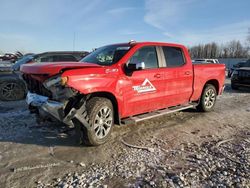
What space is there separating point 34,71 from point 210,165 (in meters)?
3.23

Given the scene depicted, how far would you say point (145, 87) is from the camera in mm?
5309

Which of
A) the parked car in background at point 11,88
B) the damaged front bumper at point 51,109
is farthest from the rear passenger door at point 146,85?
the parked car in background at point 11,88

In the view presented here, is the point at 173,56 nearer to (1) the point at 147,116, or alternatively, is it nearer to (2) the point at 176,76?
(2) the point at 176,76

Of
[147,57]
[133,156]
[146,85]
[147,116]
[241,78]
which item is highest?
[147,57]

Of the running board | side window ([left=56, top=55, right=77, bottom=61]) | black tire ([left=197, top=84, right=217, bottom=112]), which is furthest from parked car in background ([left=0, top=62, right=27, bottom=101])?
black tire ([left=197, top=84, right=217, bottom=112])

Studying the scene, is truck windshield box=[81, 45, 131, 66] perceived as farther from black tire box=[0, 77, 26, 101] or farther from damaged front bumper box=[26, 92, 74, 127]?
black tire box=[0, 77, 26, 101]

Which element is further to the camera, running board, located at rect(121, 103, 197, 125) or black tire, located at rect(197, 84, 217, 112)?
black tire, located at rect(197, 84, 217, 112)

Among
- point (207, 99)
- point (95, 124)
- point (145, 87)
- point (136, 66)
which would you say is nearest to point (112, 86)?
point (136, 66)

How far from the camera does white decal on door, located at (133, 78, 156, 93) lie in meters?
5.16

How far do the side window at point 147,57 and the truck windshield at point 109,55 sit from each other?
23 centimetres

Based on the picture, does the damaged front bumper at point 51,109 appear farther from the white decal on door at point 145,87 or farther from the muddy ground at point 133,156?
the white decal on door at point 145,87

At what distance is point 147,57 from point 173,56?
0.96 m

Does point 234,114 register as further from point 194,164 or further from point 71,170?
point 71,170

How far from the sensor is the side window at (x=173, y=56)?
19.6 ft
